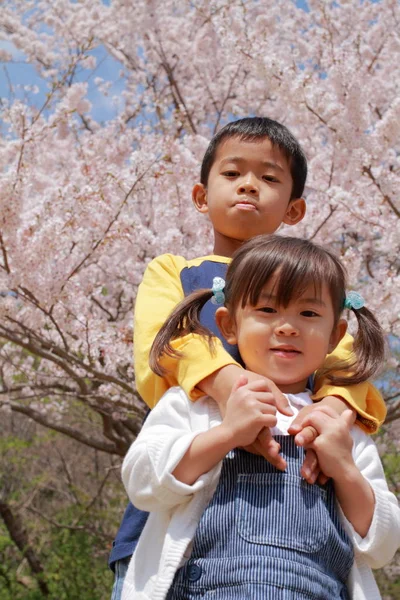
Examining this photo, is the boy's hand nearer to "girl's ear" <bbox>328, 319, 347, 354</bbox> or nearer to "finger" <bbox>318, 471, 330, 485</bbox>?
"finger" <bbox>318, 471, 330, 485</bbox>

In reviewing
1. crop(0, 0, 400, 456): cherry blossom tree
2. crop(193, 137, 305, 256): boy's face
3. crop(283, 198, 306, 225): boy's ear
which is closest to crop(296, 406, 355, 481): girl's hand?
crop(193, 137, 305, 256): boy's face

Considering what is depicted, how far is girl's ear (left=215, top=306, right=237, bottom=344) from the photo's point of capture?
1.46 meters

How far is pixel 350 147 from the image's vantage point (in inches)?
158

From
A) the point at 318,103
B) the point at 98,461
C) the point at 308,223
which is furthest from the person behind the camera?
the point at 98,461

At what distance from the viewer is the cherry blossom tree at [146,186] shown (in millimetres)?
3625

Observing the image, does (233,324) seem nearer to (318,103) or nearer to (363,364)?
(363,364)

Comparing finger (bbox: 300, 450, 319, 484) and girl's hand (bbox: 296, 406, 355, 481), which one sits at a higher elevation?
girl's hand (bbox: 296, 406, 355, 481)

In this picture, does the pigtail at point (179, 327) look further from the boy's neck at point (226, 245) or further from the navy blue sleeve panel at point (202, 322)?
the boy's neck at point (226, 245)

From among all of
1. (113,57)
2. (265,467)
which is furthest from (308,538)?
(113,57)

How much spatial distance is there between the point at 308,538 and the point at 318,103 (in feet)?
10.5

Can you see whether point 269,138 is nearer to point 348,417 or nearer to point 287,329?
point 287,329

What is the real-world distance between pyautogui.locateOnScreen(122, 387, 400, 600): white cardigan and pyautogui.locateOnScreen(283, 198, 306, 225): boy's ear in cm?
65

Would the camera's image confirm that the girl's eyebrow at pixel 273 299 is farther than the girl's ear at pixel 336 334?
No

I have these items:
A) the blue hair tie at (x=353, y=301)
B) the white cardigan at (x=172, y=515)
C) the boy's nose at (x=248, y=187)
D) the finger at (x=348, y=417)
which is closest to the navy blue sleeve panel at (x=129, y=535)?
the white cardigan at (x=172, y=515)
